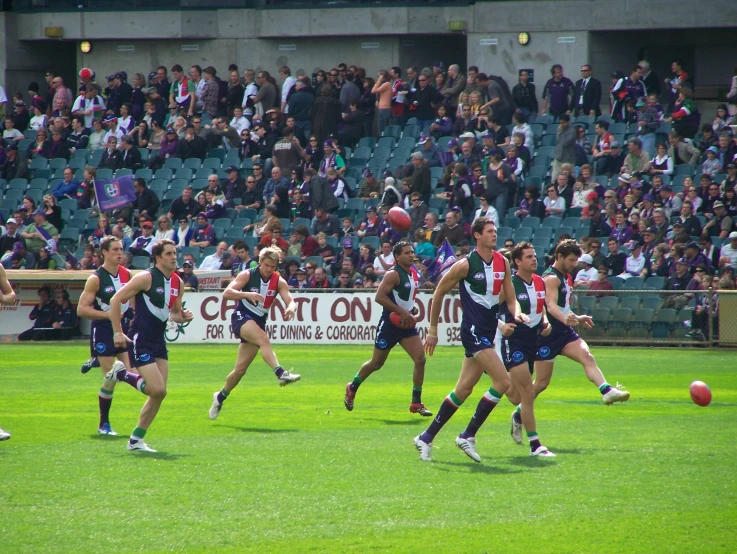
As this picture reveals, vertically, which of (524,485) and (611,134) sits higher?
(611,134)

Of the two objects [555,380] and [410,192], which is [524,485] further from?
[410,192]

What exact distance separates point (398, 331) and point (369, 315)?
9.96 meters

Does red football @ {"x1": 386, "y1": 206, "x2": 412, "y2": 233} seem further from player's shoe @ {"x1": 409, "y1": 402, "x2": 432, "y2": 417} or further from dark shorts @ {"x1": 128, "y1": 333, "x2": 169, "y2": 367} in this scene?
dark shorts @ {"x1": 128, "y1": 333, "x2": 169, "y2": 367}

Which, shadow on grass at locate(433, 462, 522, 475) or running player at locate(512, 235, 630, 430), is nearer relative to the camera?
shadow on grass at locate(433, 462, 522, 475)

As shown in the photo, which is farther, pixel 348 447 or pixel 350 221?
pixel 350 221

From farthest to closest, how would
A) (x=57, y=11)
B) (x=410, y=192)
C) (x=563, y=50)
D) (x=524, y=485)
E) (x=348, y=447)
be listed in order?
(x=57, y=11)
(x=563, y=50)
(x=410, y=192)
(x=348, y=447)
(x=524, y=485)

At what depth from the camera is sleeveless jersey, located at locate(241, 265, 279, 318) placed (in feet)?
42.2

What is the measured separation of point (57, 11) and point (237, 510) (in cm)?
3049

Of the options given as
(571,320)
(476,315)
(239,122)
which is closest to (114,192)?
(239,122)

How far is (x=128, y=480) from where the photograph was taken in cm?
866

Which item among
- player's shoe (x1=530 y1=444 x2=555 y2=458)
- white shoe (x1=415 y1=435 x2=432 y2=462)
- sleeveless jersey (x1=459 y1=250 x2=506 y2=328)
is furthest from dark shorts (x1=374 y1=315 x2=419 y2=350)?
player's shoe (x1=530 y1=444 x2=555 y2=458)

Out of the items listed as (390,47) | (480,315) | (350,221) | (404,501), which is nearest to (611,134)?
(350,221)

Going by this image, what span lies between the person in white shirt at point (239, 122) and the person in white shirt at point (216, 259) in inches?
212

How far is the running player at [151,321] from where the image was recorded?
10.1 meters
